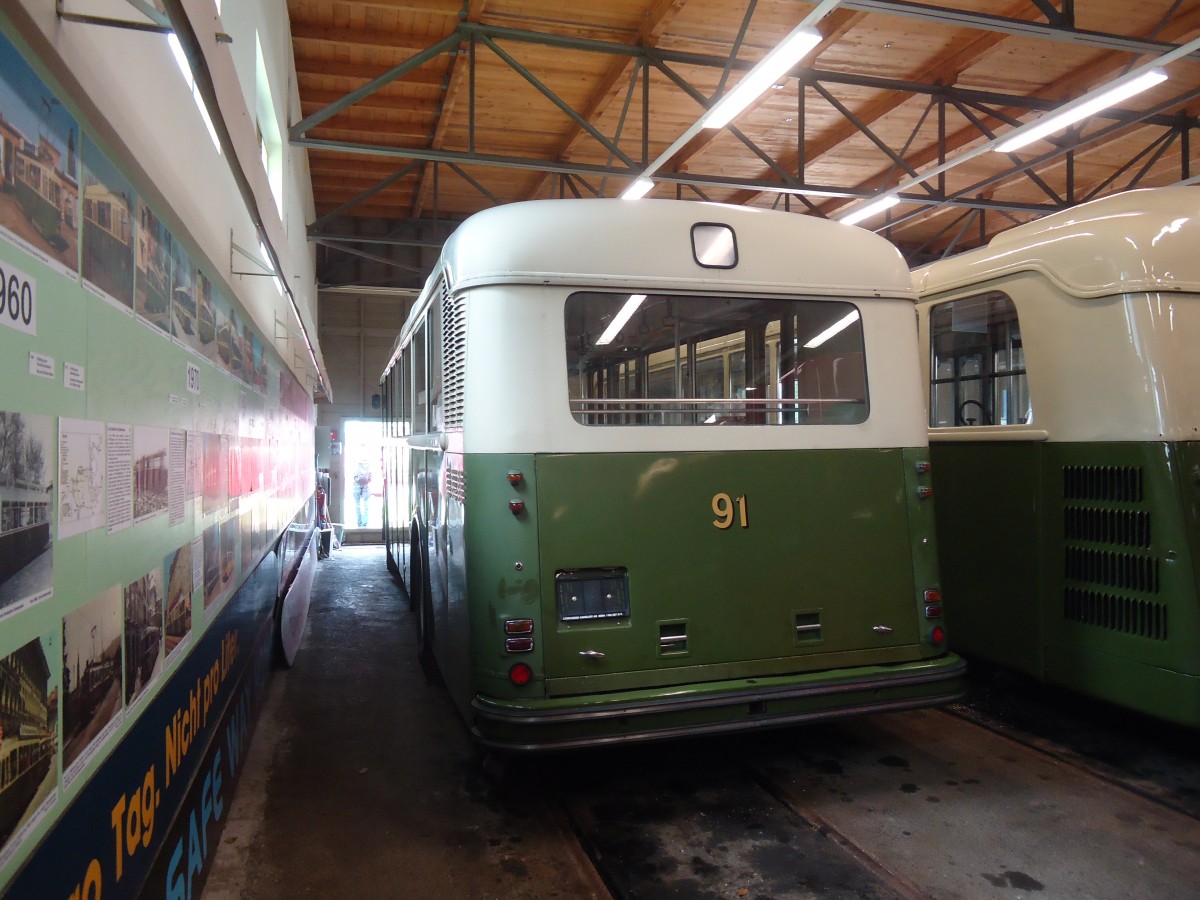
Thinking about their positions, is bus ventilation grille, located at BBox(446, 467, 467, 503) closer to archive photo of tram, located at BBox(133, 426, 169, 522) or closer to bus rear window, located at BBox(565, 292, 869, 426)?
bus rear window, located at BBox(565, 292, 869, 426)

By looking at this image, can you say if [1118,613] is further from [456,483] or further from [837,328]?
[456,483]

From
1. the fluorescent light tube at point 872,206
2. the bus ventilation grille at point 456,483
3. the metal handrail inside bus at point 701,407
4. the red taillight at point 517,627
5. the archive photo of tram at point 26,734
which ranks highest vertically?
the fluorescent light tube at point 872,206

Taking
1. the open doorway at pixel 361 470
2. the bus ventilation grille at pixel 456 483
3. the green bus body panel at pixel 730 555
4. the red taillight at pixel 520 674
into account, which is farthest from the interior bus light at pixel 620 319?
the open doorway at pixel 361 470

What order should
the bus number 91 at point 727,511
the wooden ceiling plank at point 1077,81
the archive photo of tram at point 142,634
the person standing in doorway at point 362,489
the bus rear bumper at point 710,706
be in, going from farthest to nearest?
the person standing in doorway at point 362,489 < the wooden ceiling plank at point 1077,81 < the bus number 91 at point 727,511 < the bus rear bumper at point 710,706 < the archive photo of tram at point 142,634

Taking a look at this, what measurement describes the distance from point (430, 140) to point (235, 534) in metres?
8.92

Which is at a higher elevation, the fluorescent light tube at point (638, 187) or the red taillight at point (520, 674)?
the fluorescent light tube at point (638, 187)

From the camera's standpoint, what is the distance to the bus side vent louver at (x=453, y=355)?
398 centimetres

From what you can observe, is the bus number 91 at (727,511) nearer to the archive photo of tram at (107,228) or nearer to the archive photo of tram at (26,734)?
the archive photo of tram at (107,228)

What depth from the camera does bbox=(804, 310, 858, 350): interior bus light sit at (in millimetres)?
4336

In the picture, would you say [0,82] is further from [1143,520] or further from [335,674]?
[335,674]

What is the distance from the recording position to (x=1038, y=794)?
4.07m

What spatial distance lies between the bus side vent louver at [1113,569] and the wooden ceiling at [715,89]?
13.5 feet

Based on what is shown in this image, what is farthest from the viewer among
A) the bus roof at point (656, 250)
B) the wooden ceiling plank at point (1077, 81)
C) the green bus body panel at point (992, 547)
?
the wooden ceiling plank at point (1077, 81)

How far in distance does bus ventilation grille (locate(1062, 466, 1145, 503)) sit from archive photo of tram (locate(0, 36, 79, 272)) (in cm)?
472
